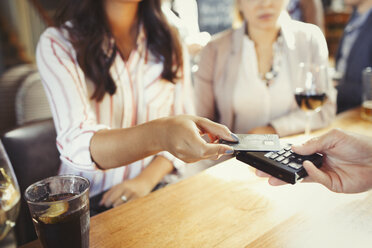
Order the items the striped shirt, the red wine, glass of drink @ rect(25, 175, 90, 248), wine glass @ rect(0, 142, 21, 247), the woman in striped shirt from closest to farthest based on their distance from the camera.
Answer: wine glass @ rect(0, 142, 21, 247), glass of drink @ rect(25, 175, 90, 248), the woman in striped shirt, the striped shirt, the red wine

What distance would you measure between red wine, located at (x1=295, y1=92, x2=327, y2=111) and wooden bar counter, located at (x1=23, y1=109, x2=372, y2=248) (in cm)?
43

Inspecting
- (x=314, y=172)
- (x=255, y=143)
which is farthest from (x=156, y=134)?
(x=314, y=172)

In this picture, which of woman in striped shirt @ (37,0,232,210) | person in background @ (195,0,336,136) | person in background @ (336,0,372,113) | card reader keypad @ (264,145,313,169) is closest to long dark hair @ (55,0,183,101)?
woman in striped shirt @ (37,0,232,210)

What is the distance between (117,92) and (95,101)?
9cm

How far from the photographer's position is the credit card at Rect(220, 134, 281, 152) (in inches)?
27.6

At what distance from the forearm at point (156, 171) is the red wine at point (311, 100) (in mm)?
538

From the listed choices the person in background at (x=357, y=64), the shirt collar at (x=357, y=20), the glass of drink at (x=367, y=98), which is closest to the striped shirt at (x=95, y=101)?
the glass of drink at (x=367, y=98)

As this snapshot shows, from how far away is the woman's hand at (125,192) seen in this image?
41.2 inches

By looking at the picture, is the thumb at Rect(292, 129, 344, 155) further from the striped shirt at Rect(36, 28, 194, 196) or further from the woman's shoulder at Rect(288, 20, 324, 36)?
the woman's shoulder at Rect(288, 20, 324, 36)

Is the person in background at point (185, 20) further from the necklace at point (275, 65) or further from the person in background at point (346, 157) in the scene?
the person in background at point (346, 157)

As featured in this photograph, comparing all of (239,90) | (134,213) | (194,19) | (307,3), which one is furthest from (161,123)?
(307,3)

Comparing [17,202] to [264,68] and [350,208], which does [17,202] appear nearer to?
[350,208]

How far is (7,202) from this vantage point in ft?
1.38

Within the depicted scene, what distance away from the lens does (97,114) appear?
1.16m
